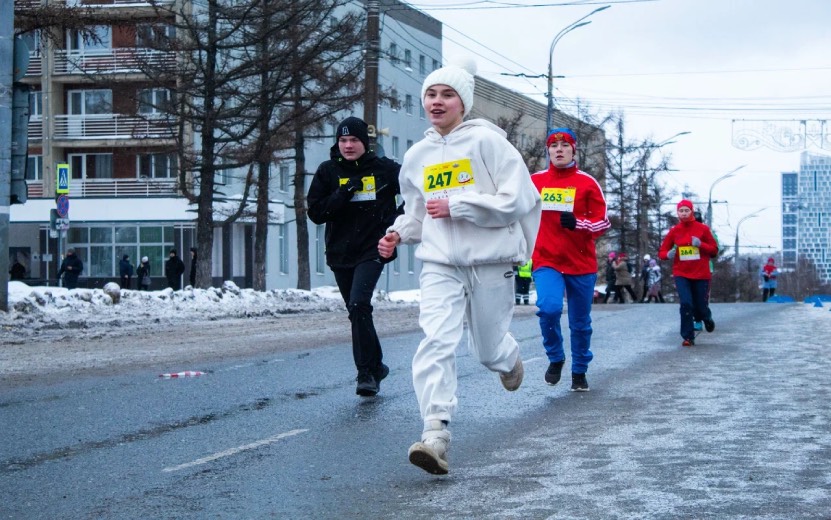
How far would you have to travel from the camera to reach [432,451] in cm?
579

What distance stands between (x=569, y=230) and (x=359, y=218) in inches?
70.7

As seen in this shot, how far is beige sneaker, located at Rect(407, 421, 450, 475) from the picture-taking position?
226 inches

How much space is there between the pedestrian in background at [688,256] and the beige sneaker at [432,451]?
393 inches

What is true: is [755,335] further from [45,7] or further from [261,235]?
[261,235]

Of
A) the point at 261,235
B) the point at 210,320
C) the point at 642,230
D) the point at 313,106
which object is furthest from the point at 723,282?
the point at 210,320

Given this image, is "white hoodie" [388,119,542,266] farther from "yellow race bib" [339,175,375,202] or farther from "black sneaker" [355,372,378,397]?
"black sneaker" [355,372,378,397]

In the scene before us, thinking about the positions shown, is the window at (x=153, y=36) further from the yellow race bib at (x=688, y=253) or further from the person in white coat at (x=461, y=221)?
the person in white coat at (x=461, y=221)

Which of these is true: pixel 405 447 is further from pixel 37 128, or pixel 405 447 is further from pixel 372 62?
pixel 37 128

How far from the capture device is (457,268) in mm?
6457

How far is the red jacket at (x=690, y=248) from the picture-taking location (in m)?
15.9

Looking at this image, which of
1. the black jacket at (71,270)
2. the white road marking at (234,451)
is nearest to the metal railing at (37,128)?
the black jacket at (71,270)

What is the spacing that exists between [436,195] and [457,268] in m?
0.38

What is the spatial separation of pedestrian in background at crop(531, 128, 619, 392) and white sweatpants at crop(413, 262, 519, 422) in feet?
10.8

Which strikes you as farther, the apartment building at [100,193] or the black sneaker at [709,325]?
the apartment building at [100,193]
